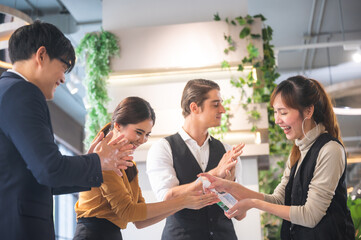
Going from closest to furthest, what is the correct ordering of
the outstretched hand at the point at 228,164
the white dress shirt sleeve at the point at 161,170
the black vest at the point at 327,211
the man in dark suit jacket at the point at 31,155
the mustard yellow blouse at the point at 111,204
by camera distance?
the man in dark suit jacket at the point at 31,155, the black vest at the point at 327,211, the mustard yellow blouse at the point at 111,204, the outstretched hand at the point at 228,164, the white dress shirt sleeve at the point at 161,170

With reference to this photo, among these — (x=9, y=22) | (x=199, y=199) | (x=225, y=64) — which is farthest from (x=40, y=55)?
(x=225, y=64)

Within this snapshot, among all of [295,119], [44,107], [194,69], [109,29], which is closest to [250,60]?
[194,69]

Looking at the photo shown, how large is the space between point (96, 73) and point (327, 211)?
3.18 meters

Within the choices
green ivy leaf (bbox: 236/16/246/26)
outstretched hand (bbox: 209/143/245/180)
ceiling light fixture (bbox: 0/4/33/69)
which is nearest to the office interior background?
ceiling light fixture (bbox: 0/4/33/69)

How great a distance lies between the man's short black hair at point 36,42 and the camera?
200 cm

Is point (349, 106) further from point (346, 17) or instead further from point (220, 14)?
point (220, 14)

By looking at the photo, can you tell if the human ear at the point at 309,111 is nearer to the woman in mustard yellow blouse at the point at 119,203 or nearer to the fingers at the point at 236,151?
the fingers at the point at 236,151

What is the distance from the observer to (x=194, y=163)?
10.8ft

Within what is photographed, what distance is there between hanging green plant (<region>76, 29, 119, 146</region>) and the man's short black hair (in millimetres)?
2891

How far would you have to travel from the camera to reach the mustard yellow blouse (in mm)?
2602

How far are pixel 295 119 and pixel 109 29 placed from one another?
3206 mm

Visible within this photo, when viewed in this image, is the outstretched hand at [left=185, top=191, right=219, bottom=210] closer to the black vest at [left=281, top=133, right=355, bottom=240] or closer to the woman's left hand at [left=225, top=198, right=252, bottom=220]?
the woman's left hand at [left=225, top=198, right=252, bottom=220]

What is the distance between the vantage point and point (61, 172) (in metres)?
1.82

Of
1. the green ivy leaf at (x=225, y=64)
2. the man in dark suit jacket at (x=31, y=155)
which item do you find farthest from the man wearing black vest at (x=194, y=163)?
the green ivy leaf at (x=225, y=64)
